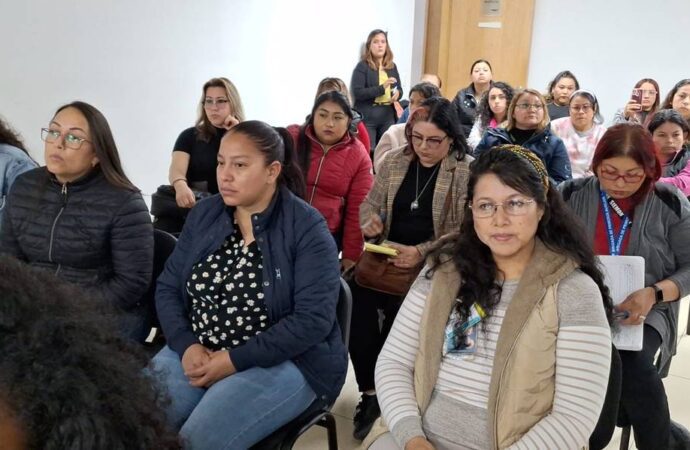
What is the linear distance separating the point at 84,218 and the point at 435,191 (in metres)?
1.33

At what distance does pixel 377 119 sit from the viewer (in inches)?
241

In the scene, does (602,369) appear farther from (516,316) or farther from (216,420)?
(216,420)

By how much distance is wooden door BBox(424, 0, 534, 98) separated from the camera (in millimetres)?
7273

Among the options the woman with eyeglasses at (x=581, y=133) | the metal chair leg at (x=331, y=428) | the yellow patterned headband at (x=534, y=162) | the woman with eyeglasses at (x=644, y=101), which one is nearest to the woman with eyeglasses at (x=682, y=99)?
the woman with eyeglasses at (x=644, y=101)

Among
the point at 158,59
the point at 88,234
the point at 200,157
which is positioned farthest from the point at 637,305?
the point at 158,59

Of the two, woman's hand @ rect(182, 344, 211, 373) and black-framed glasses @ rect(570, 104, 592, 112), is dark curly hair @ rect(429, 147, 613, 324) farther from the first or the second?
A: black-framed glasses @ rect(570, 104, 592, 112)

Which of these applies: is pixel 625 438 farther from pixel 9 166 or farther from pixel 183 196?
pixel 9 166

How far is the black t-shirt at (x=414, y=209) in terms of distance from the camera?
252cm

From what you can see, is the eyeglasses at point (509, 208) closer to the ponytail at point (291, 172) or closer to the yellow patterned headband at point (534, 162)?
the yellow patterned headband at point (534, 162)

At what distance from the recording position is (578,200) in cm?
218

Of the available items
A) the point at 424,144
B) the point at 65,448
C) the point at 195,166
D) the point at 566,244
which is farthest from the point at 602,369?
the point at 195,166

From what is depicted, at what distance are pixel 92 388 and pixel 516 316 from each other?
1.02 metres

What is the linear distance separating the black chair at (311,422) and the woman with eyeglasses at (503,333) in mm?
188

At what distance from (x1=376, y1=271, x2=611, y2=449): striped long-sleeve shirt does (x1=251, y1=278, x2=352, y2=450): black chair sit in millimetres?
210
